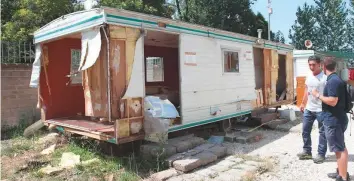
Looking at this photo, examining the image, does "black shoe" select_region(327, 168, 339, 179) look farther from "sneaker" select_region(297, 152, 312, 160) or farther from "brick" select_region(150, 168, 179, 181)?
"brick" select_region(150, 168, 179, 181)

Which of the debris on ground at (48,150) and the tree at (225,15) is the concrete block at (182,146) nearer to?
the debris on ground at (48,150)

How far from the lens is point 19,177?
5.17m

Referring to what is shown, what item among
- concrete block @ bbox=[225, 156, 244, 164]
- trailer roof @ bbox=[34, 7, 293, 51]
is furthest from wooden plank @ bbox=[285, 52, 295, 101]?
concrete block @ bbox=[225, 156, 244, 164]

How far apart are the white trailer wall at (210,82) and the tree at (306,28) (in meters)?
23.9

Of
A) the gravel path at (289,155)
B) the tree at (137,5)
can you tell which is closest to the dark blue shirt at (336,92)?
the gravel path at (289,155)

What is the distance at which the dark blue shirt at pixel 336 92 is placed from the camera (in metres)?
4.46

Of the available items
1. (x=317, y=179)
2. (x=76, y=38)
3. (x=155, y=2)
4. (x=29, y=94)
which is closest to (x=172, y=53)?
(x=76, y=38)

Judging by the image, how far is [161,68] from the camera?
10.8 meters

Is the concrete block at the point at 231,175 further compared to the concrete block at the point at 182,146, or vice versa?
the concrete block at the point at 182,146

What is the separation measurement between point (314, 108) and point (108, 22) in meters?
3.78

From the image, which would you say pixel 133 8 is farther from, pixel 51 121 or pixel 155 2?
pixel 51 121

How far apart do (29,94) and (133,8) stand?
884 cm

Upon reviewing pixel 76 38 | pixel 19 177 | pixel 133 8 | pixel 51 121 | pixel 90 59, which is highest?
pixel 133 8

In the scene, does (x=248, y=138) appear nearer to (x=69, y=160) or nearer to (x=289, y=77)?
(x=69, y=160)
